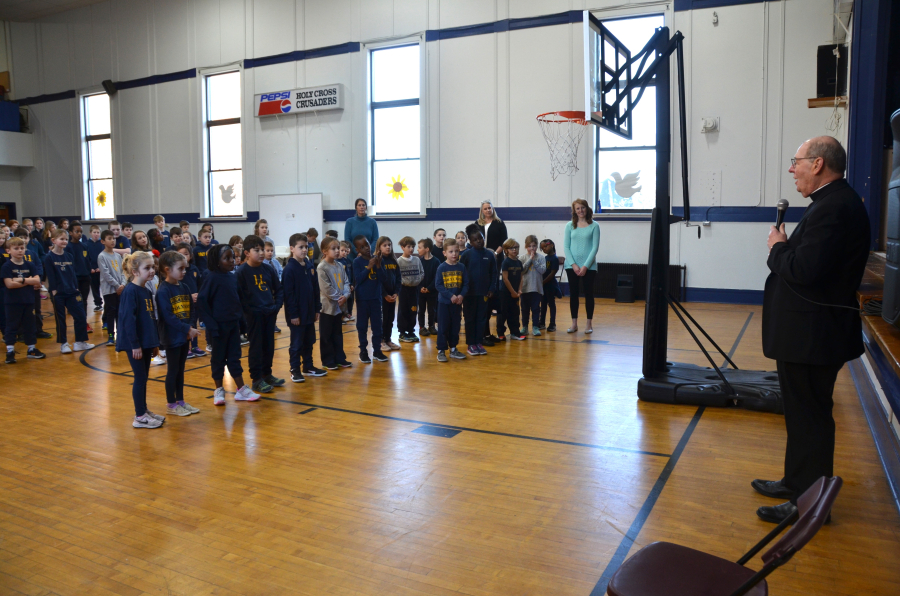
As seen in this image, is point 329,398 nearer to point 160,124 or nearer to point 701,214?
point 701,214

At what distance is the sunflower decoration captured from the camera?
44.0 feet

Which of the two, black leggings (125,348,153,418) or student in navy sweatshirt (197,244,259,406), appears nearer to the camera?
black leggings (125,348,153,418)

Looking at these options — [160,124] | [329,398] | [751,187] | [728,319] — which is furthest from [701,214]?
[160,124]

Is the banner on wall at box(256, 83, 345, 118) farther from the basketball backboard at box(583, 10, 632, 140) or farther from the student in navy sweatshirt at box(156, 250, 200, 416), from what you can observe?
the student in navy sweatshirt at box(156, 250, 200, 416)

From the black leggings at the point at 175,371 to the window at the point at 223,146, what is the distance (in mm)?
11101

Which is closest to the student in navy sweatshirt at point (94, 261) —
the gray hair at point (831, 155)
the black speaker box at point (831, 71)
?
the gray hair at point (831, 155)

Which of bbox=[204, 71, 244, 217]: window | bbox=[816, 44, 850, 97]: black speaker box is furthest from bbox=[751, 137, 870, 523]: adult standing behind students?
bbox=[204, 71, 244, 217]: window

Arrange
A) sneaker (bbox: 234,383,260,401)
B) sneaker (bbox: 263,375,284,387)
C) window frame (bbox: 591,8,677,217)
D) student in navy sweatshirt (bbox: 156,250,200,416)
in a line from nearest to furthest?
1. student in navy sweatshirt (bbox: 156,250,200,416)
2. sneaker (bbox: 234,383,260,401)
3. sneaker (bbox: 263,375,284,387)
4. window frame (bbox: 591,8,677,217)

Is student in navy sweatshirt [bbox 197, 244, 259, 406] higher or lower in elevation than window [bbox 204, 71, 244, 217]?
lower

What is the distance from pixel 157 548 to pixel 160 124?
51.7 ft

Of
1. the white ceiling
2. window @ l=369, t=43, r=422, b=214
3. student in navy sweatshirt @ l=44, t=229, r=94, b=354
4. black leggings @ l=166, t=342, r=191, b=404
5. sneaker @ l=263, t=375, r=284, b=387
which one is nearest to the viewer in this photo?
black leggings @ l=166, t=342, r=191, b=404

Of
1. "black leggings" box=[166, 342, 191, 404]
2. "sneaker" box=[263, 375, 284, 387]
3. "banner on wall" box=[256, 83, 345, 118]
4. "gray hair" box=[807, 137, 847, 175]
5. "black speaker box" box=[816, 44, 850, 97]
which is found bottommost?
"sneaker" box=[263, 375, 284, 387]

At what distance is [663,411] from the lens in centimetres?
482

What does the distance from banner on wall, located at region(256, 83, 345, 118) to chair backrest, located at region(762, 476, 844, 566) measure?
1322 centimetres
